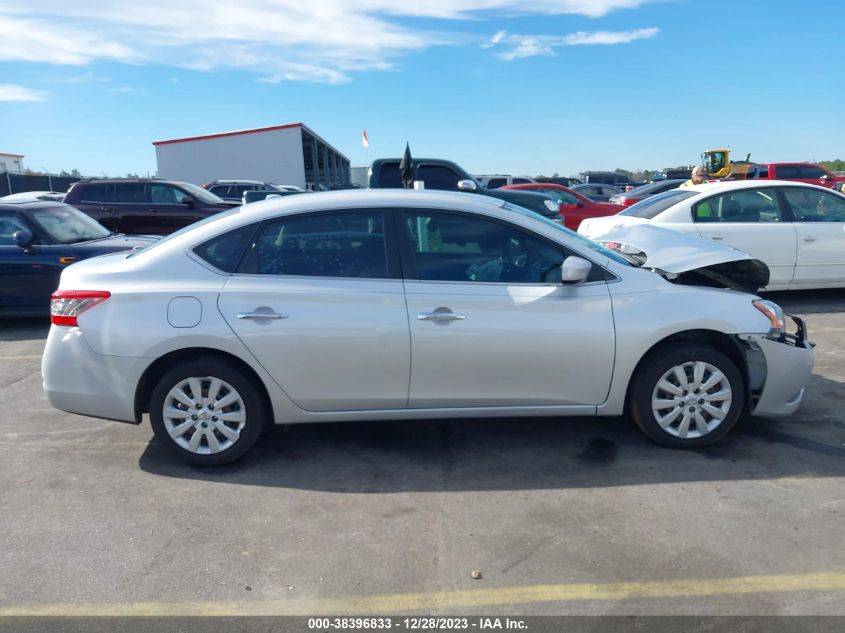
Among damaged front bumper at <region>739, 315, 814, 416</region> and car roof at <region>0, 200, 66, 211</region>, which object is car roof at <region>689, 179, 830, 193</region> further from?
car roof at <region>0, 200, 66, 211</region>

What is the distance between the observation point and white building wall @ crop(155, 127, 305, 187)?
37000mm

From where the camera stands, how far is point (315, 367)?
13.3 ft

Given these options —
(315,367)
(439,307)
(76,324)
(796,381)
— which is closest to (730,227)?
(796,381)

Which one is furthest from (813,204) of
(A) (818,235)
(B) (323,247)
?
(B) (323,247)

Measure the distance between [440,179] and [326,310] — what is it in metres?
7.47

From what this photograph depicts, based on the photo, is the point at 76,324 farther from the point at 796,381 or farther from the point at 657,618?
the point at 796,381

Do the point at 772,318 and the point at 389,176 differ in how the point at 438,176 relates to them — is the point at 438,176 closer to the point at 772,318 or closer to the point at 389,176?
the point at 389,176

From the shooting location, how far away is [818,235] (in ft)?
27.1

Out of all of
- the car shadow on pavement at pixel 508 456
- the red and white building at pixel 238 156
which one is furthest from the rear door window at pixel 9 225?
the red and white building at pixel 238 156

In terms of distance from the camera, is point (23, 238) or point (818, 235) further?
A: point (818, 235)

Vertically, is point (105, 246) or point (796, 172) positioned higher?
point (796, 172)

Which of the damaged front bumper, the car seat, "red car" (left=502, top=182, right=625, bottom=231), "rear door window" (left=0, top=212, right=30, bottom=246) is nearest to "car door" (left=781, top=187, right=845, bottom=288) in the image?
the car seat

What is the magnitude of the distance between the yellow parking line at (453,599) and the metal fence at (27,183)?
34040 mm

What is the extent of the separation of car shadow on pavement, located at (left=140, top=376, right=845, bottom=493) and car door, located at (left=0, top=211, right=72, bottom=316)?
4447mm
